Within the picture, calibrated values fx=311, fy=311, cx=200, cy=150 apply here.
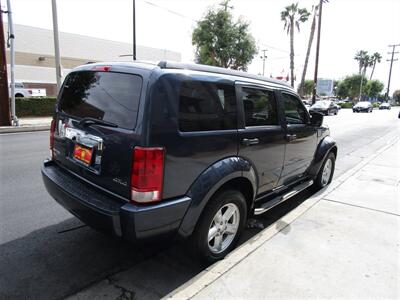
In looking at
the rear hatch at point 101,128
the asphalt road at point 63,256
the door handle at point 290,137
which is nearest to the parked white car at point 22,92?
the asphalt road at point 63,256

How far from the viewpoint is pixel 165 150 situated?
240cm

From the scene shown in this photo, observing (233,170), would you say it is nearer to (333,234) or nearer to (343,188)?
(333,234)

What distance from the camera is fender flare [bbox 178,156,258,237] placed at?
2.62m

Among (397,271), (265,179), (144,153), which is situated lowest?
(397,271)

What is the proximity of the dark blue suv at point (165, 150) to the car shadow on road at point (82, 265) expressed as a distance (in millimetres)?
417

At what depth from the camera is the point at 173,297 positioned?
235 cm

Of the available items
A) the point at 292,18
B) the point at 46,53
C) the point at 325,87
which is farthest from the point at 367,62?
the point at 46,53

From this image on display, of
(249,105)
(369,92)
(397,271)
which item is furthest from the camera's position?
(369,92)

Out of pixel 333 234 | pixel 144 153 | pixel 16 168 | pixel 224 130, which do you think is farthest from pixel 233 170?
pixel 16 168

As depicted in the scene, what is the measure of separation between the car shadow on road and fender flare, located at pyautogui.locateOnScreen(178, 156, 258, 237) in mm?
232

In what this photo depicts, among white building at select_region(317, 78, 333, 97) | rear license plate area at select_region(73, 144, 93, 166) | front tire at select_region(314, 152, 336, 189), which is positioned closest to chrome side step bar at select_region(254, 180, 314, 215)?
front tire at select_region(314, 152, 336, 189)

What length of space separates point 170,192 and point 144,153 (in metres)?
0.39

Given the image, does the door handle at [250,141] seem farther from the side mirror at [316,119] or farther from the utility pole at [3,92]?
the utility pole at [3,92]

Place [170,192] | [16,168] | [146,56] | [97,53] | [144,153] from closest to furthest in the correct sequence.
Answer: [144,153], [170,192], [16,168], [97,53], [146,56]
